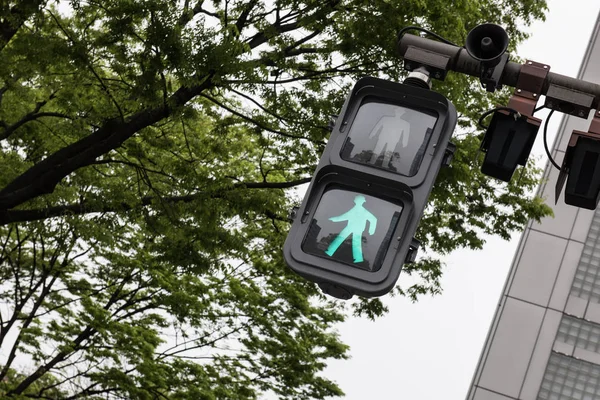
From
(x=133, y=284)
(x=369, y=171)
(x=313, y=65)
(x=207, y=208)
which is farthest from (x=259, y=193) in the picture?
(x=369, y=171)

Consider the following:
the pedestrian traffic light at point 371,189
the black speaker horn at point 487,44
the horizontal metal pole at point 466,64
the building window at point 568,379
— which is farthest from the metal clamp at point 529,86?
the building window at point 568,379

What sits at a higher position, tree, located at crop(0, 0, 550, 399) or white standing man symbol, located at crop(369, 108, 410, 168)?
tree, located at crop(0, 0, 550, 399)

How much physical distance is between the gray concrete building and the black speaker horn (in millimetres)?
17008

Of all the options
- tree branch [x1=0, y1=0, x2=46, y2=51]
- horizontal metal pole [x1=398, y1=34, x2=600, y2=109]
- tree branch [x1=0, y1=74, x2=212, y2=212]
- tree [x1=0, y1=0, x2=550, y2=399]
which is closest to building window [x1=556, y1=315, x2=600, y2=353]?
tree [x1=0, y1=0, x2=550, y2=399]

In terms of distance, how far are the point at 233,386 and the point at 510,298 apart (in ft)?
25.1

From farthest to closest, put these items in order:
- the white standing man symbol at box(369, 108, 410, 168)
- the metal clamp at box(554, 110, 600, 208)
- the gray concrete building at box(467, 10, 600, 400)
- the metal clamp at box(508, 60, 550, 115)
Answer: the gray concrete building at box(467, 10, 600, 400) < the metal clamp at box(508, 60, 550, 115) < the metal clamp at box(554, 110, 600, 208) < the white standing man symbol at box(369, 108, 410, 168)

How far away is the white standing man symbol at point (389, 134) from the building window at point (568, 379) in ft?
60.1

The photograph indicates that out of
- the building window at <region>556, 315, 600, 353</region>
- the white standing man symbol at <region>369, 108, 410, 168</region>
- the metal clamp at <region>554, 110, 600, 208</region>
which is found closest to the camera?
the white standing man symbol at <region>369, 108, 410, 168</region>

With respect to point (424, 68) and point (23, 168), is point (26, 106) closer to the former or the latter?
point (23, 168)

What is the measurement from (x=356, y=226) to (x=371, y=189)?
169 millimetres

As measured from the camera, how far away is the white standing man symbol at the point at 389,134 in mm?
3146

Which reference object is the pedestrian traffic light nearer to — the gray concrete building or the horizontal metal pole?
the horizontal metal pole

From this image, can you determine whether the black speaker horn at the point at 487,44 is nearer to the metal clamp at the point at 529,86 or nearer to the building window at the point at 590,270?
the metal clamp at the point at 529,86

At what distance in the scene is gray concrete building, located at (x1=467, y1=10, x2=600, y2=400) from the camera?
794 inches
